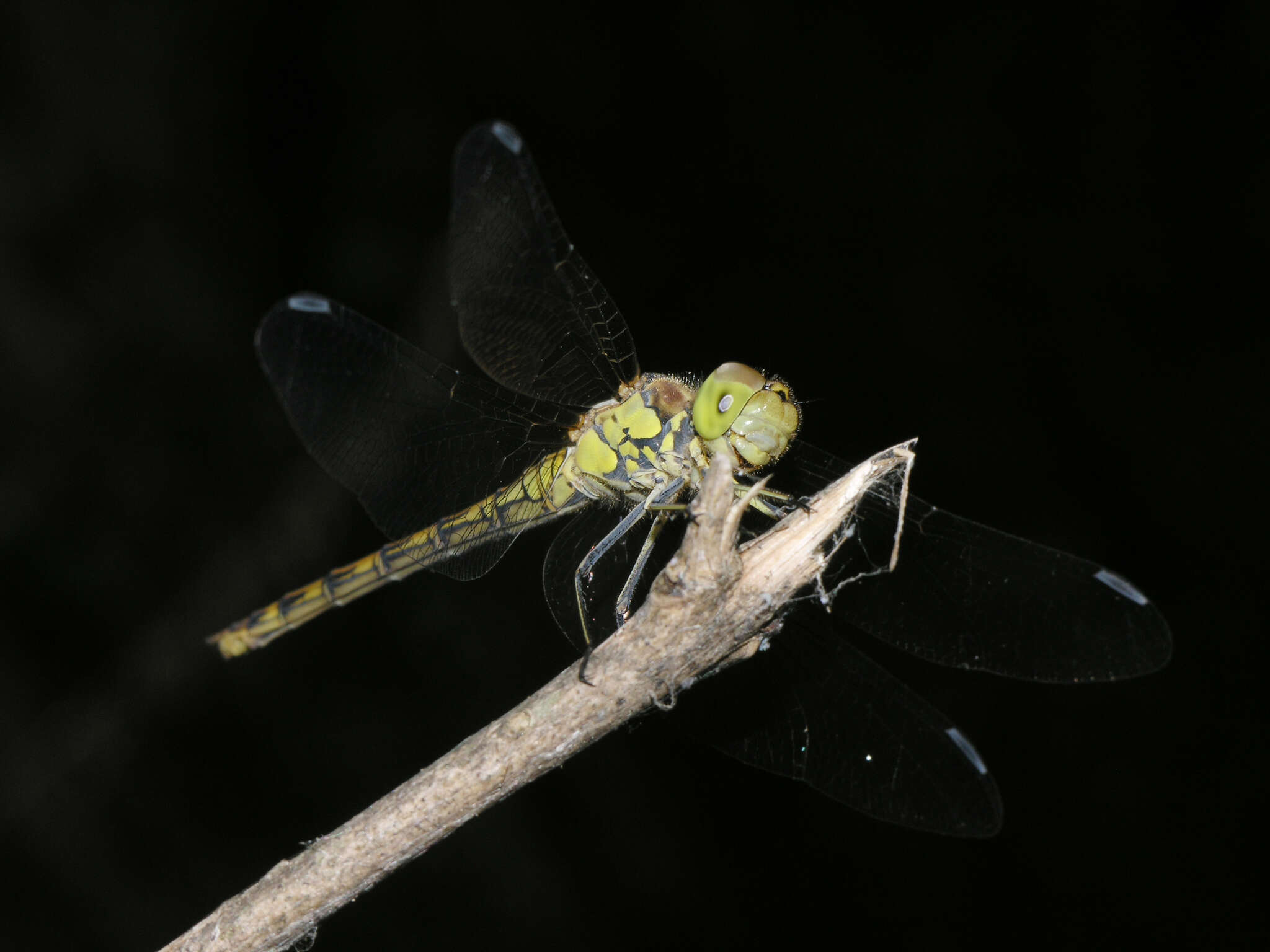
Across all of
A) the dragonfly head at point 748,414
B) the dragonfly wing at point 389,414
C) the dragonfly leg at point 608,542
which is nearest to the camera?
the dragonfly head at point 748,414

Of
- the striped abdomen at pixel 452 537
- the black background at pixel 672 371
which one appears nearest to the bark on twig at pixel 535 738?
the striped abdomen at pixel 452 537

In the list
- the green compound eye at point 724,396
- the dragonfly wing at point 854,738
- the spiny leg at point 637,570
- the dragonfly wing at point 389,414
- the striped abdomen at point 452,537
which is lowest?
the dragonfly wing at point 854,738

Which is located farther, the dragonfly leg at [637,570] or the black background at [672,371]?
the black background at [672,371]

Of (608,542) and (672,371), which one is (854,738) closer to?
(608,542)

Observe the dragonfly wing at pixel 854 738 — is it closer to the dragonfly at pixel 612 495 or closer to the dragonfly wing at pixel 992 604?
the dragonfly at pixel 612 495

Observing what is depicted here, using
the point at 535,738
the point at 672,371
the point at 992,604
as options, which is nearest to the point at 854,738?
the point at 992,604

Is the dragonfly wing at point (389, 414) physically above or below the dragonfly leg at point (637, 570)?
above

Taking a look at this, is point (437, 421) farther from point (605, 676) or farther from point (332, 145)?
point (332, 145)
